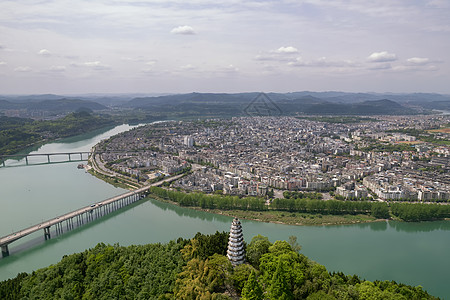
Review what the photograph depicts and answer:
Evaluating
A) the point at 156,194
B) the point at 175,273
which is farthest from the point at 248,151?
the point at 175,273

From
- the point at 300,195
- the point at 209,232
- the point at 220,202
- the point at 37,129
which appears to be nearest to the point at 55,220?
the point at 209,232

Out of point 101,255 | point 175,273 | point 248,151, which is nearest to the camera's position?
point 175,273

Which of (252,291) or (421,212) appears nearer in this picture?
(252,291)

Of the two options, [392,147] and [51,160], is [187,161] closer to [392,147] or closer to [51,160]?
[51,160]

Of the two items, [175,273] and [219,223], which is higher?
[175,273]

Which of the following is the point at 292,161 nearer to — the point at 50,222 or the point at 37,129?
the point at 50,222
